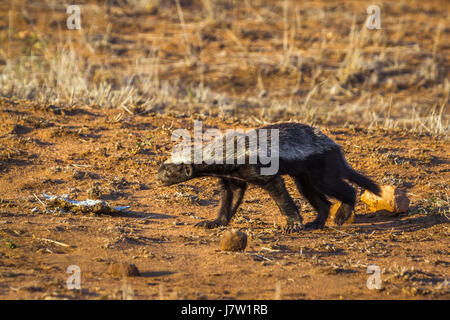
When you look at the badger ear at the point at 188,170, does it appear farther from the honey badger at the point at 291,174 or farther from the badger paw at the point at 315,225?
the badger paw at the point at 315,225

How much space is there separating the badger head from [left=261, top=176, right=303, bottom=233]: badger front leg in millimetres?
767

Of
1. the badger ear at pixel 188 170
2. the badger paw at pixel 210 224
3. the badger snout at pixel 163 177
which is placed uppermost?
the badger ear at pixel 188 170

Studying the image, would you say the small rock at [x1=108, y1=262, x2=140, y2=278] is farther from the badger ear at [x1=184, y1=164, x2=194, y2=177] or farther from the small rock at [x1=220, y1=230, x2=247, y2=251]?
the badger ear at [x1=184, y1=164, x2=194, y2=177]

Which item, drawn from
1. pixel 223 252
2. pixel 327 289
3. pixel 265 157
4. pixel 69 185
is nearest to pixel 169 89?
pixel 69 185

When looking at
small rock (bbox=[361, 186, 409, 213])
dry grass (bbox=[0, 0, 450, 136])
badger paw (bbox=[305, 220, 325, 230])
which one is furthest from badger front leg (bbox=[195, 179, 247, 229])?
dry grass (bbox=[0, 0, 450, 136])

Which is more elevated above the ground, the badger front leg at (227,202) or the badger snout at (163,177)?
the badger snout at (163,177)

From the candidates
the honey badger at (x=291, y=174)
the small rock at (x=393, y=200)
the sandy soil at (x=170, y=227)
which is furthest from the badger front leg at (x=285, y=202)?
the small rock at (x=393, y=200)

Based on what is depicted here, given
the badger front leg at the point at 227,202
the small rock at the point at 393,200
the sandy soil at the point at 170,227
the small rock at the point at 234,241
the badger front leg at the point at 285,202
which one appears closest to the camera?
the sandy soil at the point at 170,227

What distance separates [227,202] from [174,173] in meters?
0.62

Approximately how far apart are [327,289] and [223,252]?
3.48 ft

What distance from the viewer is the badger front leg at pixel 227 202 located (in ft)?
20.3

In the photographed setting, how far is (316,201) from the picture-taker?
6605 mm

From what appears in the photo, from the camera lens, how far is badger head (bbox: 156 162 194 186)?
6.15 meters

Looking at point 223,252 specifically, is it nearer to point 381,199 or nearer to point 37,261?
point 37,261
